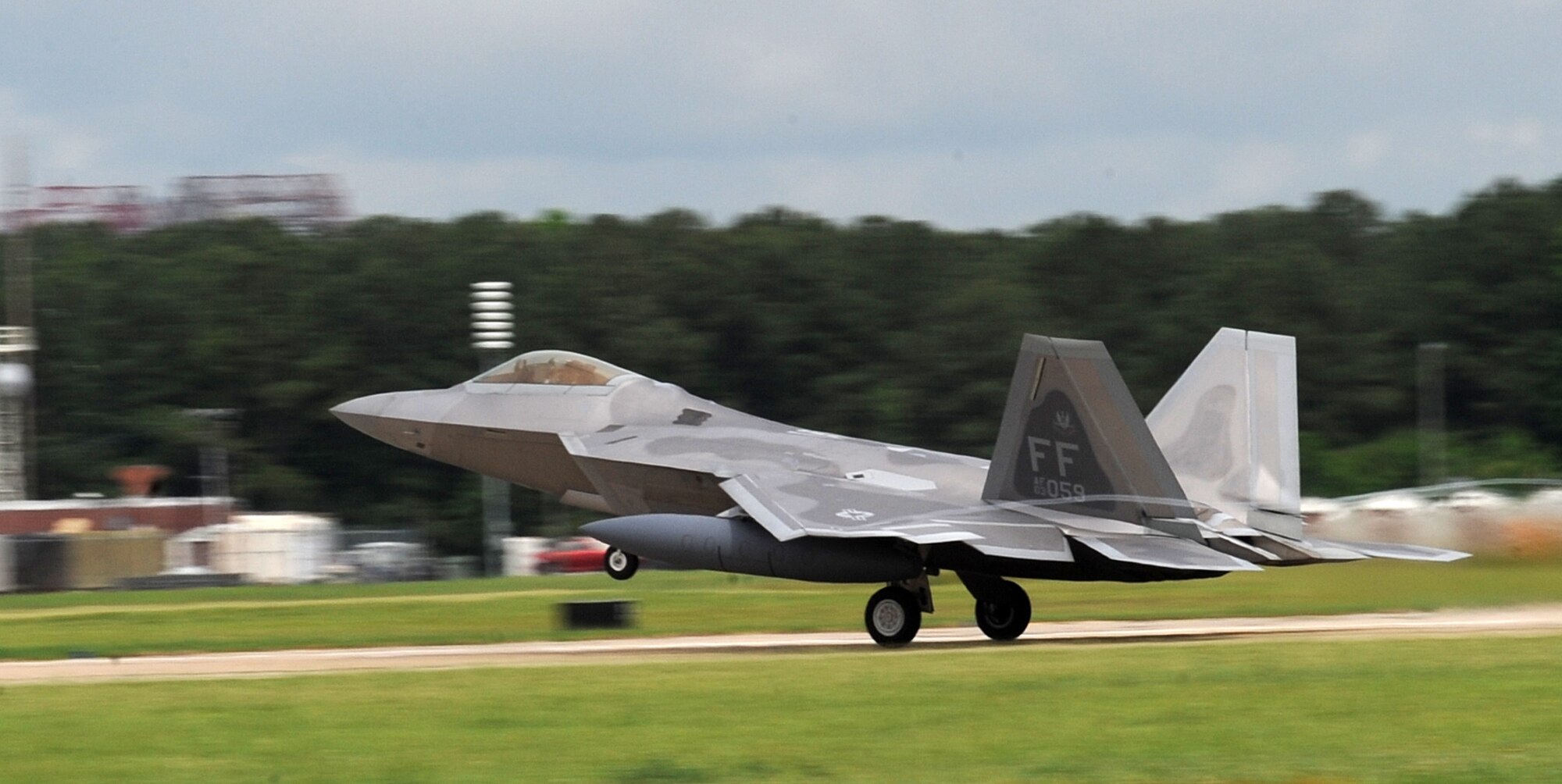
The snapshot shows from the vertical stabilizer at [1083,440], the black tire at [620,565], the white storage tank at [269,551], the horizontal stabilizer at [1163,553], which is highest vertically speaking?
the vertical stabilizer at [1083,440]


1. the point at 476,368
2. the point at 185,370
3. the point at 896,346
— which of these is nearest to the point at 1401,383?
the point at 896,346

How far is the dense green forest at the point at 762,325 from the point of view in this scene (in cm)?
6944

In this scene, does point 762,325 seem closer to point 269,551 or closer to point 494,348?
point 269,551

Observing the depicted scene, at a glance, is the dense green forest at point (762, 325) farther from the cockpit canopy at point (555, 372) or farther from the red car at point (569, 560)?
the cockpit canopy at point (555, 372)

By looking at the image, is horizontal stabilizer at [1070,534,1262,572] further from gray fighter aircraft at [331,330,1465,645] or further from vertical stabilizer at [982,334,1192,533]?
vertical stabilizer at [982,334,1192,533]

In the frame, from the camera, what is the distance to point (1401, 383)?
72500 mm

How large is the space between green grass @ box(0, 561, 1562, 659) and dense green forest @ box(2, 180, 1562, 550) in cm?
3479

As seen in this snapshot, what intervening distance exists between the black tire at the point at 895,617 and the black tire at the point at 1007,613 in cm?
104

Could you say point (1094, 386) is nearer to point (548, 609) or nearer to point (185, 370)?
point (548, 609)

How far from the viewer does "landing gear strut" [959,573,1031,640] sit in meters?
20.5

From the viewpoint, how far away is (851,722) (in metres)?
13.1

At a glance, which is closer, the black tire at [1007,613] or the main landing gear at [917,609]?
the main landing gear at [917,609]

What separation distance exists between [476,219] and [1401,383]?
3823 cm

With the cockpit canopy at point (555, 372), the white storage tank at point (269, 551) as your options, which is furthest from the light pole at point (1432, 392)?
the cockpit canopy at point (555, 372)
